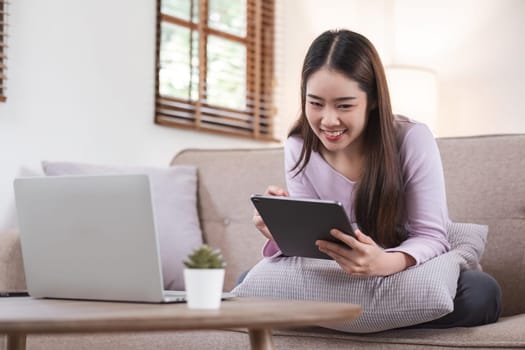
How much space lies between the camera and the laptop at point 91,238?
1.21 meters

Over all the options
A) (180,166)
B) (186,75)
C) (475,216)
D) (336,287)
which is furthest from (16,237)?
(186,75)

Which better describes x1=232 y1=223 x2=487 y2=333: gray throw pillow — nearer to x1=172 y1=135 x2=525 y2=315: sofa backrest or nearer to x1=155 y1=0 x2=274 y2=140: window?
x1=172 y1=135 x2=525 y2=315: sofa backrest

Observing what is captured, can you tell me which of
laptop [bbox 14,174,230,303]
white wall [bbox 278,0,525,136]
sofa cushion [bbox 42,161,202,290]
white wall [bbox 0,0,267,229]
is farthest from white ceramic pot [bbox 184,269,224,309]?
white wall [bbox 278,0,525,136]

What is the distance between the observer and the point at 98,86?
295cm

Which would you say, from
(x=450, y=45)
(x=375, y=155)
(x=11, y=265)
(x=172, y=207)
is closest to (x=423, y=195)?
(x=375, y=155)

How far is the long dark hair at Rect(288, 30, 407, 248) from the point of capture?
1777 mm

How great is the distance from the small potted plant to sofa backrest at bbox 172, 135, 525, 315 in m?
1.14

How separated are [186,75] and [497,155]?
1.60 meters

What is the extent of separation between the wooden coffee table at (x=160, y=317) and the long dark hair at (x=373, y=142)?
66 cm

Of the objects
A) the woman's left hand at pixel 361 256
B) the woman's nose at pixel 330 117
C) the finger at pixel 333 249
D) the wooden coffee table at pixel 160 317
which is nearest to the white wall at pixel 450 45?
the woman's nose at pixel 330 117

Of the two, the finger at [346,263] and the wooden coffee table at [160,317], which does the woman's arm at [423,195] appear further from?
the wooden coffee table at [160,317]

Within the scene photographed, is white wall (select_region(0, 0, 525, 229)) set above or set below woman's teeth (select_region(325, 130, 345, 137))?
above

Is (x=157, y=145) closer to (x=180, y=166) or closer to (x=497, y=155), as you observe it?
(x=180, y=166)

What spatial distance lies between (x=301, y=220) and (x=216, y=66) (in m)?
2.17
